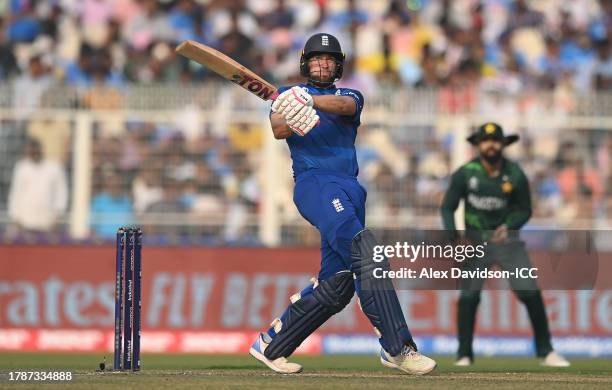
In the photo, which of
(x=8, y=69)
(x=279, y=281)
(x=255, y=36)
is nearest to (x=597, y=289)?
(x=279, y=281)

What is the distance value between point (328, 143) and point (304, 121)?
1.55 ft

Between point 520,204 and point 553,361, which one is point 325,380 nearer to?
point 553,361

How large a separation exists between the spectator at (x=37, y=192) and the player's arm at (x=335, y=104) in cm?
696

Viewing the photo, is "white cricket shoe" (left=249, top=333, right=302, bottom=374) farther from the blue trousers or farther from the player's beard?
the player's beard

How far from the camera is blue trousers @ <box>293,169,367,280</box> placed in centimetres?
723

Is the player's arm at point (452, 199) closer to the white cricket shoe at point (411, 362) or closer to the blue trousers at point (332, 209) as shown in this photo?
the blue trousers at point (332, 209)

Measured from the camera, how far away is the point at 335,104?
7.23 m

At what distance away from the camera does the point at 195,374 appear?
7.68m

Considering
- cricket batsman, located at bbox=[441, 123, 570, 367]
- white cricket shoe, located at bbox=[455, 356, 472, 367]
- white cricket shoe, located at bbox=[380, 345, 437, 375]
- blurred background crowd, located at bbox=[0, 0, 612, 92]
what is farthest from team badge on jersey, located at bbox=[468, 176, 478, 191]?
blurred background crowd, located at bbox=[0, 0, 612, 92]

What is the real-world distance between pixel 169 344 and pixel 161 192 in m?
1.67

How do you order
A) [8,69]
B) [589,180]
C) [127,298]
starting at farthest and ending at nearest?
[8,69], [589,180], [127,298]

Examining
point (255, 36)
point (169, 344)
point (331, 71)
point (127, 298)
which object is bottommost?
point (169, 344)

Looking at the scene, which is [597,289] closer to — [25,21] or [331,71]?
[331,71]

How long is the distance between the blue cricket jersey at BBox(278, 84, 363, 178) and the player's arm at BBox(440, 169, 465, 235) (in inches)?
122
